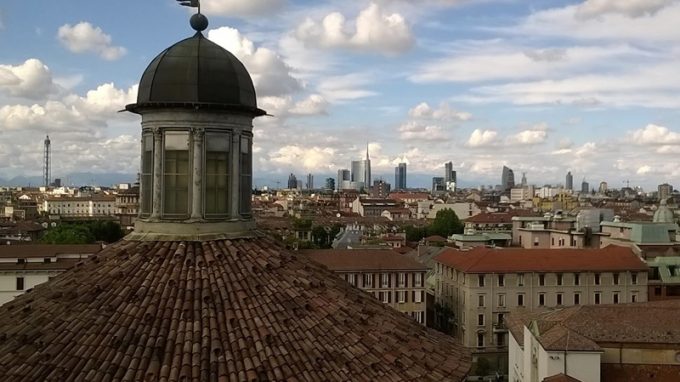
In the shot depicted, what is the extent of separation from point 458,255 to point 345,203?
460 ft

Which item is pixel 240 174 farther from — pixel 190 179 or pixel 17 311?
pixel 17 311

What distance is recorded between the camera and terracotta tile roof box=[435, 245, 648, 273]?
167ft

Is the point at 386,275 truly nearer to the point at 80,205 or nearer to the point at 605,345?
the point at 605,345

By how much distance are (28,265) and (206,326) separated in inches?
1612

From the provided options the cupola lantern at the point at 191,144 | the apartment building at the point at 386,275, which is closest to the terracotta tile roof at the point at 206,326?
the cupola lantern at the point at 191,144

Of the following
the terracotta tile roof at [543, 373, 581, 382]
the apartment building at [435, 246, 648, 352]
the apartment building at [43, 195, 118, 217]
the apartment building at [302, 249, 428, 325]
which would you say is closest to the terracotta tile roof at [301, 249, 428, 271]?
the apartment building at [302, 249, 428, 325]

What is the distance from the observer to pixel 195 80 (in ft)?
27.1

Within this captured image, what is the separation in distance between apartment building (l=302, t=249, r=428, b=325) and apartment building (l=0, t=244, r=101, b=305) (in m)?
18.1

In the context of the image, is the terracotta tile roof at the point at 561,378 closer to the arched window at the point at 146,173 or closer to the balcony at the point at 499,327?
the arched window at the point at 146,173

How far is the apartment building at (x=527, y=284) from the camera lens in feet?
165

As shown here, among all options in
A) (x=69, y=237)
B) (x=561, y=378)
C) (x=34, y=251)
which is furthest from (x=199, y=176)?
(x=69, y=237)

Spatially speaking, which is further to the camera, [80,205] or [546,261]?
[80,205]

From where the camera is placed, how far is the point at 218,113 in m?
8.30

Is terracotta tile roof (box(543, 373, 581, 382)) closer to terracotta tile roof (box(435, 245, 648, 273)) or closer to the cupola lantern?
the cupola lantern
